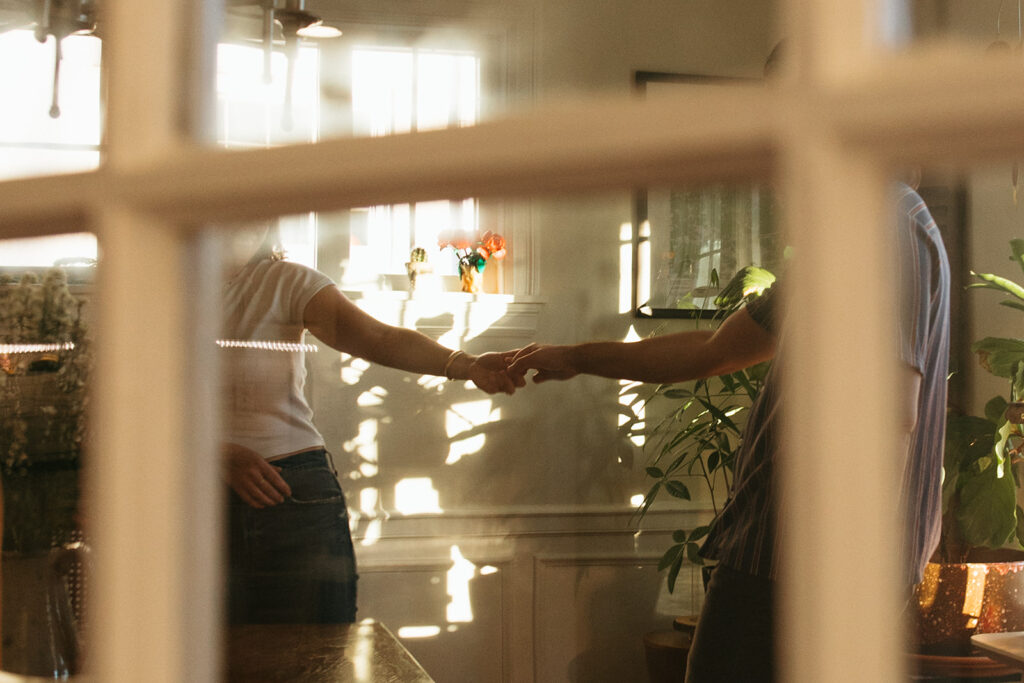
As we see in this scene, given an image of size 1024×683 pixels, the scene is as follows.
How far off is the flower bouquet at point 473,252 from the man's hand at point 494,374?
2.7 inches

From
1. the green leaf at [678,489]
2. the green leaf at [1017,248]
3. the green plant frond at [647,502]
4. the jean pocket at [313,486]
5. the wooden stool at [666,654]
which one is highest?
the green leaf at [1017,248]

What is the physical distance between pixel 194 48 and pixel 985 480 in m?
0.73

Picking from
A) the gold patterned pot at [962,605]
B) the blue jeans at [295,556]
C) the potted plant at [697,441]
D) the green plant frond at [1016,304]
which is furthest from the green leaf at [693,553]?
the green plant frond at [1016,304]

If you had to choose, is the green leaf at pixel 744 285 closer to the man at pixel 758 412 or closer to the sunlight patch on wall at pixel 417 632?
the man at pixel 758 412

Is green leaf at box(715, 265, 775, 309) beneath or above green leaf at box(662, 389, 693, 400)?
above

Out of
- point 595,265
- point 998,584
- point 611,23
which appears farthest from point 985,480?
point 611,23

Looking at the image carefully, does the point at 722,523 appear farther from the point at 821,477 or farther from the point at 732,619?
the point at 821,477

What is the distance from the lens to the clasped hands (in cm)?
83

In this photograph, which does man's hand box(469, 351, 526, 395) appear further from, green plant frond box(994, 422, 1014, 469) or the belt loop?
green plant frond box(994, 422, 1014, 469)

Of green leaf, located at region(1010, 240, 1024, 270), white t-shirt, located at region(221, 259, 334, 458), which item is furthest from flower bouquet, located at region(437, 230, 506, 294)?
green leaf, located at region(1010, 240, 1024, 270)

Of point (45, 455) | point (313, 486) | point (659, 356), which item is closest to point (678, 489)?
point (659, 356)

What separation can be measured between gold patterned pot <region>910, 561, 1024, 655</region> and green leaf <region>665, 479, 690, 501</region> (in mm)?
242

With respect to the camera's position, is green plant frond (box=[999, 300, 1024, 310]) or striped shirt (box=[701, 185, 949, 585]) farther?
green plant frond (box=[999, 300, 1024, 310])

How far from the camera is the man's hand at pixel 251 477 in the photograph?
0.62m
